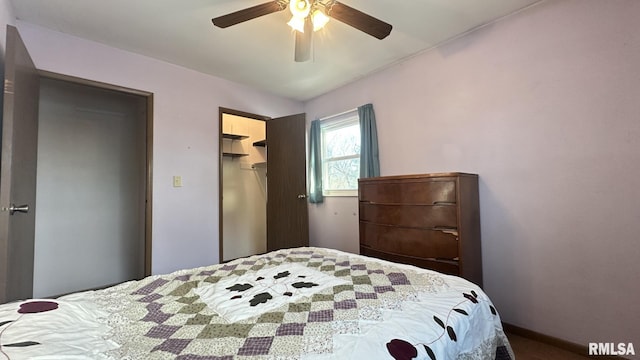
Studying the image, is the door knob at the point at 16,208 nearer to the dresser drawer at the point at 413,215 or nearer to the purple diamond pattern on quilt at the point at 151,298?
the purple diamond pattern on quilt at the point at 151,298

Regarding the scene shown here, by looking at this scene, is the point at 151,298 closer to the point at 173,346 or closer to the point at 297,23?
the point at 173,346

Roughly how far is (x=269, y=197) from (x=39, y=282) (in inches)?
98.0

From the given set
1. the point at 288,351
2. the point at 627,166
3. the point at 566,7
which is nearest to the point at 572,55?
the point at 566,7

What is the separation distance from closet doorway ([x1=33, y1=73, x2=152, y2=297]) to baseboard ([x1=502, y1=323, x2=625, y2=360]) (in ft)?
10.4

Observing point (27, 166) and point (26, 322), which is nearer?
point (26, 322)

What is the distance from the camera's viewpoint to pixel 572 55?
1827mm

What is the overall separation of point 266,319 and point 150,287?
666 mm

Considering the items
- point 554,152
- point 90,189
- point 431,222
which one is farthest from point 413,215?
point 90,189

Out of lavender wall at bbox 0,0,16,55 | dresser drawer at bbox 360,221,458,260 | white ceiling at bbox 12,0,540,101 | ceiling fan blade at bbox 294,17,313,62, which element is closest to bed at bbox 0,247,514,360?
dresser drawer at bbox 360,221,458,260

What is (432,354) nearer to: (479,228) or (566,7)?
(479,228)

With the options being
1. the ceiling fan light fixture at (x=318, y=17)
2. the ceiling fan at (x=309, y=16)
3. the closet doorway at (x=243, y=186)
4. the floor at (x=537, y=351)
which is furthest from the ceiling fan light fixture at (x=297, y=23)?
the floor at (x=537, y=351)

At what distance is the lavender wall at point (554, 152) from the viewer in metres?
1.65

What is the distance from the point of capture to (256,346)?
2.42 feet

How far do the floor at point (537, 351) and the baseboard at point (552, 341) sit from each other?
22 mm
